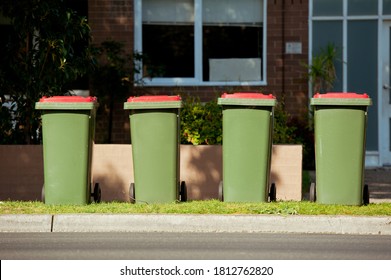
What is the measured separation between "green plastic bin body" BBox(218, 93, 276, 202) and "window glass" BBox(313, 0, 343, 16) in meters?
6.00

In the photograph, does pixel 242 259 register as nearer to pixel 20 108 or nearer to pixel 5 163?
pixel 5 163

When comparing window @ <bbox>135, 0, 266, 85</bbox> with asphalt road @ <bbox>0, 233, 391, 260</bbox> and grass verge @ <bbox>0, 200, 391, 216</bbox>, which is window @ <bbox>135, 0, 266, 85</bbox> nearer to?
grass verge @ <bbox>0, 200, 391, 216</bbox>

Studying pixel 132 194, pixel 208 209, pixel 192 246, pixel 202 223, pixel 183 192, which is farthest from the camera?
pixel 183 192

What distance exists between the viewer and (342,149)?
1213 cm

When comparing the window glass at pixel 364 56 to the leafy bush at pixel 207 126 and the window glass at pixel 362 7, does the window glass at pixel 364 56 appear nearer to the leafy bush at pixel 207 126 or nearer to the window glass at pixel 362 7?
the window glass at pixel 362 7

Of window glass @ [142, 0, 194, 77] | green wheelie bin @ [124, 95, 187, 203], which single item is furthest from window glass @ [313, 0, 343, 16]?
green wheelie bin @ [124, 95, 187, 203]

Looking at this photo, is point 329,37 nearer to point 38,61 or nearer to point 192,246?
point 38,61

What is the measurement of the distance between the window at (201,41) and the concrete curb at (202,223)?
7096 millimetres

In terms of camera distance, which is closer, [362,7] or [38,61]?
[38,61]

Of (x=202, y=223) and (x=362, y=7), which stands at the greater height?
(x=362, y=7)

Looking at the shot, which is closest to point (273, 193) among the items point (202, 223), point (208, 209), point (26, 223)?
point (208, 209)

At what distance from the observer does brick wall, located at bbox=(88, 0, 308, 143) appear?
17875 mm

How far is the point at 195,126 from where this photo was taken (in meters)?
14.6

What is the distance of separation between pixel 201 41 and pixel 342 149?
20.8 feet
